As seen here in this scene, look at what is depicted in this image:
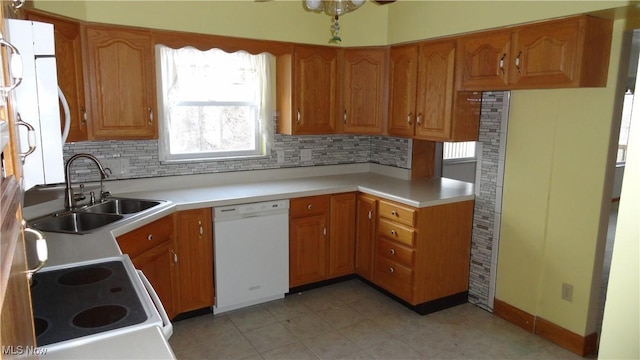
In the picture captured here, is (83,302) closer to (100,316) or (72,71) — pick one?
(100,316)

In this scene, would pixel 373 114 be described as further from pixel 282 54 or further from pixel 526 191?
pixel 526 191

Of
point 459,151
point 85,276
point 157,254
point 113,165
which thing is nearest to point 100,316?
point 85,276

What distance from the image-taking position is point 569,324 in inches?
111

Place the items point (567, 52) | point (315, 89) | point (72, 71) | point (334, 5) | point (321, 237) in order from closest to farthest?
point (334, 5) → point (567, 52) → point (72, 71) → point (321, 237) → point (315, 89)

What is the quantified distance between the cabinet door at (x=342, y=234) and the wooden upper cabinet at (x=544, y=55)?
1337 millimetres

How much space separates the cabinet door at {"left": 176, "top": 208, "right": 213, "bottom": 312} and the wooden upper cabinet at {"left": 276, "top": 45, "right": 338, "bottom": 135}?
1.11 meters

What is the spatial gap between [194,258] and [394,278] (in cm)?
149

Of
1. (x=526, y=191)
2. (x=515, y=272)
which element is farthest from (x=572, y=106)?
(x=515, y=272)

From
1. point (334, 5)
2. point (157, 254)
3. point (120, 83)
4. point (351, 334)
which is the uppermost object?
point (334, 5)

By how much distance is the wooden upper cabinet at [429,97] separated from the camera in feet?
10.4

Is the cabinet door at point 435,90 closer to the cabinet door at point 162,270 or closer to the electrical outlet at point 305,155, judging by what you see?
the electrical outlet at point 305,155

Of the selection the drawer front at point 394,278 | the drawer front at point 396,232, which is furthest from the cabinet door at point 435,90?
the drawer front at point 394,278

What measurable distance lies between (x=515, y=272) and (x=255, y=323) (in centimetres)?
187

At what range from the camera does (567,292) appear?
9.24 feet
